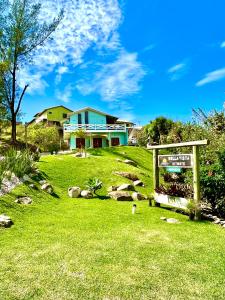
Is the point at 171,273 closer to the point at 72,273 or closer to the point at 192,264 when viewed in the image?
the point at 192,264

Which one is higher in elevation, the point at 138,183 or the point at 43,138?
the point at 43,138

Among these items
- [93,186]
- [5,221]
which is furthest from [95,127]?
[5,221]

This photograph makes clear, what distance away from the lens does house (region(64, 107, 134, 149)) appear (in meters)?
44.6

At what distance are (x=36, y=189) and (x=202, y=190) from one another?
297 inches

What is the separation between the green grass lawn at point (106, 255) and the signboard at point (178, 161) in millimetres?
1885

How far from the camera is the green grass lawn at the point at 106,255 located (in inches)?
196

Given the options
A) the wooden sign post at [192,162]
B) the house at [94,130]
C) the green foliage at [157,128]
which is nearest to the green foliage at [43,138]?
the house at [94,130]

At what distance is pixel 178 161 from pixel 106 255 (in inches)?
228

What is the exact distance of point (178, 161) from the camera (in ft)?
36.9

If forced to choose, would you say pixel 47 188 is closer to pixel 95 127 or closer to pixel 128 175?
pixel 128 175

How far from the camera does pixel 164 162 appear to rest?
1231 centimetres

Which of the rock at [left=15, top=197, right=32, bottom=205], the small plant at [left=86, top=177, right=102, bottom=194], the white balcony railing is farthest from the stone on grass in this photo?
the white balcony railing

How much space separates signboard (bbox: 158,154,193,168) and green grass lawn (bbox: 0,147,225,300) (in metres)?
1.88

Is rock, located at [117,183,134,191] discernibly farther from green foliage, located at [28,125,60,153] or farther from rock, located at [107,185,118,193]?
green foliage, located at [28,125,60,153]
